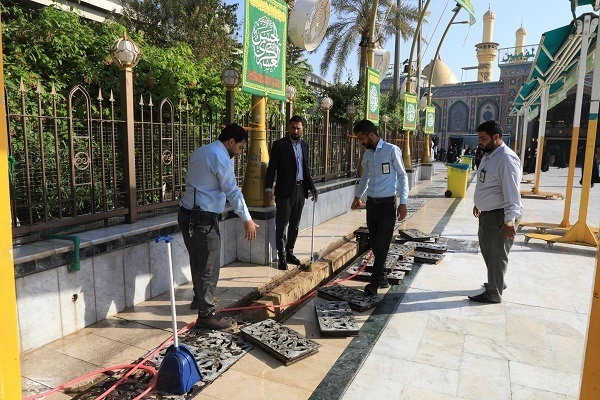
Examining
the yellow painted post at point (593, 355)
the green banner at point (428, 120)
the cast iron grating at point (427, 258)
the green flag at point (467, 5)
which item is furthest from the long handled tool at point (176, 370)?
the green banner at point (428, 120)

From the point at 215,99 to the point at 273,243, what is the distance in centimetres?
322

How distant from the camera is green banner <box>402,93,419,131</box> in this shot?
41.7 ft

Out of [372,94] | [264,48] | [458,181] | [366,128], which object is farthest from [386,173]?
[458,181]

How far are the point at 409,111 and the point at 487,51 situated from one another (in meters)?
42.2

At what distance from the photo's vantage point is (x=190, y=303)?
3.99m

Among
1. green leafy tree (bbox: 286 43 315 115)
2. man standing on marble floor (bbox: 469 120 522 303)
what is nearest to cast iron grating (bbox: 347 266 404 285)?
man standing on marble floor (bbox: 469 120 522 303)

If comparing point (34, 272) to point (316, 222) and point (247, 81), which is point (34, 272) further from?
point (316, 222)

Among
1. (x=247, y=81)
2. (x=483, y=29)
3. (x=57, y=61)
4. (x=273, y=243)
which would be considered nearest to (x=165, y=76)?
(x=57, y=61)

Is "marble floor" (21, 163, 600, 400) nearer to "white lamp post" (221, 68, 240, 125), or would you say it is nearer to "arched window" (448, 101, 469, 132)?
"white lamp post" (221, 68, 240, 125)

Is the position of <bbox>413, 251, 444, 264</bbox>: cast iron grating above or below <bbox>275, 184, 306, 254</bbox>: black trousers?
below

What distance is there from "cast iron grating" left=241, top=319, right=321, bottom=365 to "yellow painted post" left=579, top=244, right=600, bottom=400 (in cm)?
192

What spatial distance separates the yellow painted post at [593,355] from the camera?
4.99 feet

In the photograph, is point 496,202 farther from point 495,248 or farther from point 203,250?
point 203,250

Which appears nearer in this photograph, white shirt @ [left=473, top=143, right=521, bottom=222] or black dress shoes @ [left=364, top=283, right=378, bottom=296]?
white shirt @ [left=473, top=143, right=521, bottom=222]
